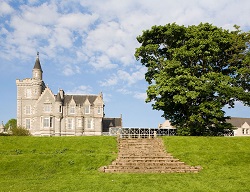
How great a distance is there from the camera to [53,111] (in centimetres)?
7544

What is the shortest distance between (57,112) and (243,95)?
4718cm

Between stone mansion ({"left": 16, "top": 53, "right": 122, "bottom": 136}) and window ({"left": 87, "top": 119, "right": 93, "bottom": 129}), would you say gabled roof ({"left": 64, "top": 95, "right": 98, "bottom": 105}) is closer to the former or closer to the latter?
stone mansion ({"left": 16, "top": 53, "right": 122, "bottom": 136})

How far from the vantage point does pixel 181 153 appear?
30.0m

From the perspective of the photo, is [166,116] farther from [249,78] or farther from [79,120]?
[79,120]

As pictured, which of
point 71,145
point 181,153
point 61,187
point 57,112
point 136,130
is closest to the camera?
point 61,187

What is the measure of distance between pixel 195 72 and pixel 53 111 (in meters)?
42.8

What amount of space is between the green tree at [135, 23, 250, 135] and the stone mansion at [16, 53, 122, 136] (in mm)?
33032

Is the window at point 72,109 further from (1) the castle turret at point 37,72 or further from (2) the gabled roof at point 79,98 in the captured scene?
(1) the castle turret at point 37,72

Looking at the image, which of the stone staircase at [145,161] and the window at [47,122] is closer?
the stone staircase at [145,161]

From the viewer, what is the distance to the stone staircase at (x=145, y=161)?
25192 millimetres

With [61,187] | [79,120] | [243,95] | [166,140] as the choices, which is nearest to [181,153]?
[166,140]

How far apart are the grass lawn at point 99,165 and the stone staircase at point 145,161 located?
0.89 meters

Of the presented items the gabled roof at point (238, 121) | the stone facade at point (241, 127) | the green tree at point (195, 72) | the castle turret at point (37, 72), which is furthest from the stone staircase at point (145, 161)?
the gabled roof at point (238, 121)

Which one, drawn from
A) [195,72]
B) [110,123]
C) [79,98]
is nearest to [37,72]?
[79,98]
